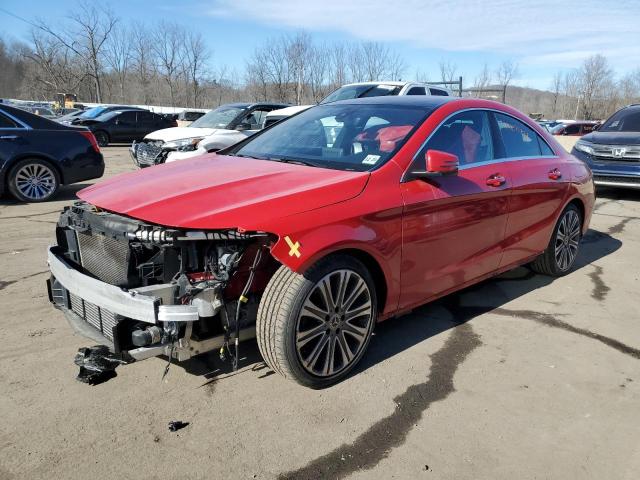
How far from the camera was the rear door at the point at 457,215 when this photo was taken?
3379mm

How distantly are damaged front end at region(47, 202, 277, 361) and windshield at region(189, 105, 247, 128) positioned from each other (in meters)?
8.10

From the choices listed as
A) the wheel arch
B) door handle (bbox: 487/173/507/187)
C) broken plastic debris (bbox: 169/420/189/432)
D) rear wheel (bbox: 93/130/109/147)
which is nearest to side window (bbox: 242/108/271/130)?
the wheel arch

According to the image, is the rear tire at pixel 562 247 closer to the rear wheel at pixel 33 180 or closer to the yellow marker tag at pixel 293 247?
the yellow marker tag at pixel 293 247

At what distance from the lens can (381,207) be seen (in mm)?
3127

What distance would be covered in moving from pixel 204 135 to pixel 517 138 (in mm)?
6830

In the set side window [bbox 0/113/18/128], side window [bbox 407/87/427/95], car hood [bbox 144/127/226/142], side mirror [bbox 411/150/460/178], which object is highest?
side window [bbox 407/87/427/95]

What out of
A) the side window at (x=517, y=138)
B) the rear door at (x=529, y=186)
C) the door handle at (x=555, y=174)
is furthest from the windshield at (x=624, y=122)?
the side window at (x=517, y=138)

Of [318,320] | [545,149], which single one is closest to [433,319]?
[318,320]

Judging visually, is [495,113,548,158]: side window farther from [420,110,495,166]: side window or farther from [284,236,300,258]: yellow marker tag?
[284,236,300,258]: yellow marker tag

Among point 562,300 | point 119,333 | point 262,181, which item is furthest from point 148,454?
point 562,300

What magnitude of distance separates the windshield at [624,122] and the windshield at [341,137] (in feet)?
28.3

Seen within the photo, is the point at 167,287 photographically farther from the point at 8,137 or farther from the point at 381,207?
the point at 8,137

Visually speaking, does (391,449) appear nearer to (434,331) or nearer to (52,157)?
(434,331)

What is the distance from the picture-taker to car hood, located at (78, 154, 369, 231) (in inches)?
106
